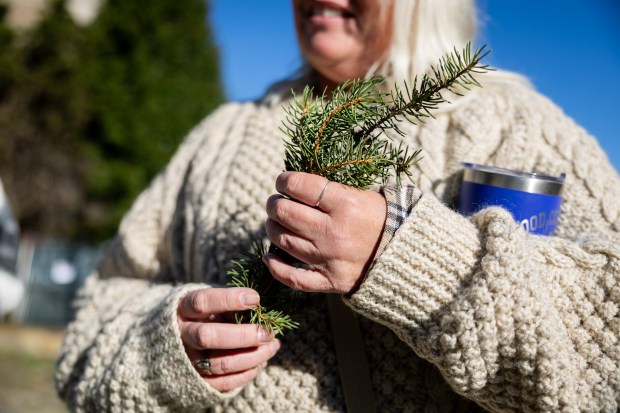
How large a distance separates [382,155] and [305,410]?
59cm

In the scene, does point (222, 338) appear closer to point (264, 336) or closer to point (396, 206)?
point (264, 336)

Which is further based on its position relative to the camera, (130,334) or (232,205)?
A: (232,205)

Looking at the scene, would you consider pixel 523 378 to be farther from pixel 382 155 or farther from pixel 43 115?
pixel 43 115

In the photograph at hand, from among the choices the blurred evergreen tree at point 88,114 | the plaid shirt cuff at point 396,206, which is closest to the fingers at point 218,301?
the plaid shirt cuff at point 396,206

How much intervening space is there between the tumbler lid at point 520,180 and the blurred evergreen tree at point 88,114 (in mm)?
9191

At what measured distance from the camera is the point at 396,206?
0.99 meters

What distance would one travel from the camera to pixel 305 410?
1.20m

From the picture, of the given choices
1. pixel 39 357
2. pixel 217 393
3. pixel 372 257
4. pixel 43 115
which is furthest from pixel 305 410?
pixel 43 115

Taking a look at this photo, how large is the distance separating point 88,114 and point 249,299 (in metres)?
9.57

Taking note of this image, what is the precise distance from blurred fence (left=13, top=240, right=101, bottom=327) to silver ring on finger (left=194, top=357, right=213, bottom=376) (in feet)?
24.4

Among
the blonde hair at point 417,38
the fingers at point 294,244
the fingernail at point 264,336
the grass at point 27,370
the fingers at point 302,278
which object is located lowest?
the grass at point 27,370

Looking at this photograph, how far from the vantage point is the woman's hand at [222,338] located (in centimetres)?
103

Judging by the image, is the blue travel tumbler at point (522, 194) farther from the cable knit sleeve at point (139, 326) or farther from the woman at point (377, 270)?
the cable knit sleeve at point (139, 326)

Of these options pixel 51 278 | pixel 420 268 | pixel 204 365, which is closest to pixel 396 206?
pixel 420 268
